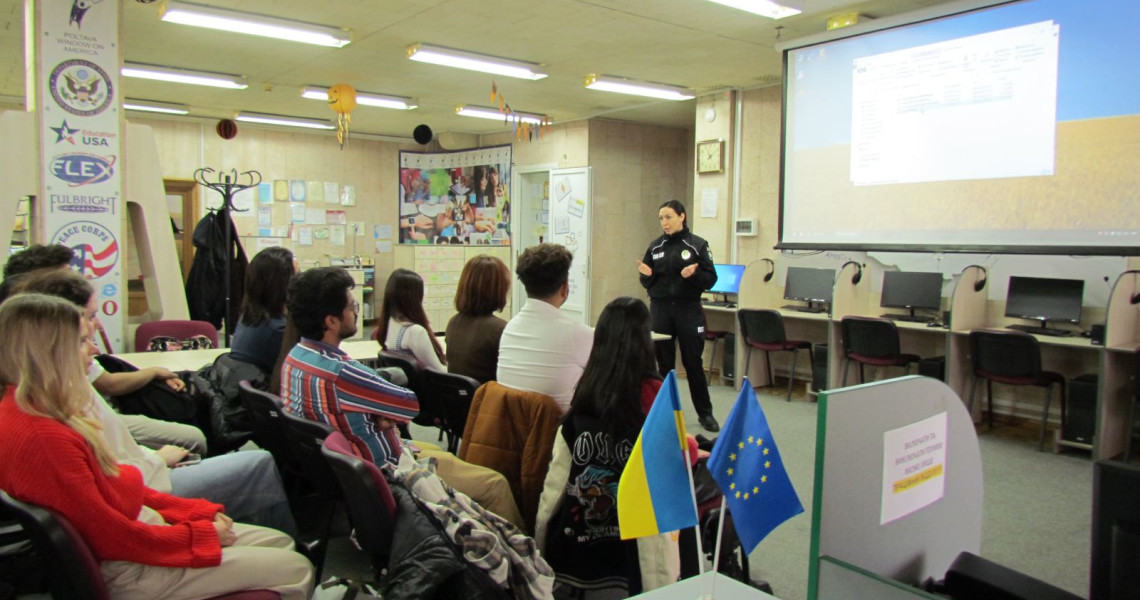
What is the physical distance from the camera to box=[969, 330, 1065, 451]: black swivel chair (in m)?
4.71

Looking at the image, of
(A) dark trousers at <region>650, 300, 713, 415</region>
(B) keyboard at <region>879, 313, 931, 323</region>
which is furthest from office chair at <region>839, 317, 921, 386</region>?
(A) dark trousers at <region>650, 300, 713, 415</region>

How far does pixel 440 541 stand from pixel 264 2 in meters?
4.59

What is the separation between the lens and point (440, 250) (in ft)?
35.3

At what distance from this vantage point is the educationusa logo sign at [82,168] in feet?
15.0

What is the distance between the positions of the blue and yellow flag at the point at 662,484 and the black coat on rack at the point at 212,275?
5.63m

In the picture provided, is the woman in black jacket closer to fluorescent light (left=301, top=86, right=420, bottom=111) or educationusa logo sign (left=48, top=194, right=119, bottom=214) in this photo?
educationusa logo sign (left=48, top=194, right=119, bottom=214)

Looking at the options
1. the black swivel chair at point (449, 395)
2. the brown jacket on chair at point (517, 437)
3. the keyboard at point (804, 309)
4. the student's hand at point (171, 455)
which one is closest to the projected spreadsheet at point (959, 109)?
the keyboard at point (804, 309)

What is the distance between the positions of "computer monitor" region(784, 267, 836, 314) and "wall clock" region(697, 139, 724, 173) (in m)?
1.37

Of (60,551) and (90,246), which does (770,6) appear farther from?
(60,551)

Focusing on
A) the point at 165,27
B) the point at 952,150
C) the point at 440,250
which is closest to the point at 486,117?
the point at 440,250

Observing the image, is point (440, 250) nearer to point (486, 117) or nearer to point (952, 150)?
point (486, 117)

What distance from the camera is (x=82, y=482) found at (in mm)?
1610

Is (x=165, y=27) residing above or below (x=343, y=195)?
above

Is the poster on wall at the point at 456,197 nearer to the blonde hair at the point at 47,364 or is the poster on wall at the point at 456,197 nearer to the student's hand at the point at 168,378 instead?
the student's hand at the point at 168,378
